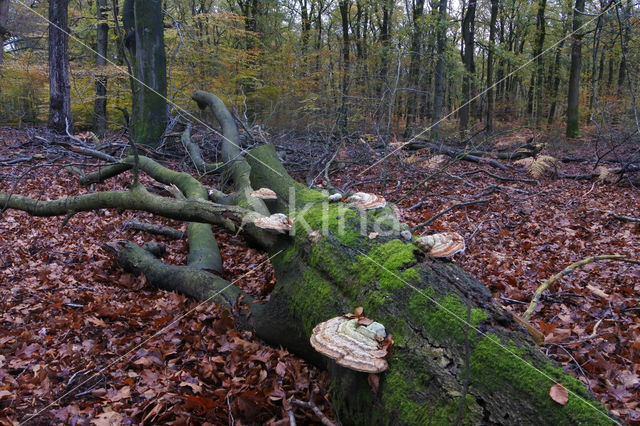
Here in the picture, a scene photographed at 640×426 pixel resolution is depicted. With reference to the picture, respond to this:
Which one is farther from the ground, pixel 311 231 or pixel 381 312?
pixel 311 231

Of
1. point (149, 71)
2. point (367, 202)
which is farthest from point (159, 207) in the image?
point (149, 71)

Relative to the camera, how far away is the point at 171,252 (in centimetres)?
573

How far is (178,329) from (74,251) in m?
3.11

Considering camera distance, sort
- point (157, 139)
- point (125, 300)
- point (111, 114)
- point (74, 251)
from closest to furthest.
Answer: point (125, 300) → point (74, 251) → point (157, 139) → point (111, 114)

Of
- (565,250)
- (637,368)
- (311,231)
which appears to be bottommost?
(637,368)

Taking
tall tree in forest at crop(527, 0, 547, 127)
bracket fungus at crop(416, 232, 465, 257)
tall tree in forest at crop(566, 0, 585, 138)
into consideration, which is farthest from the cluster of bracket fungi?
tall tree in forest at crop(527, 0, 547, 127)

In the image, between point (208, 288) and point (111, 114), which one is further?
point (111, 114)

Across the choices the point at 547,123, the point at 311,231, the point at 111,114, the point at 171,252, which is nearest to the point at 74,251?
the point at 171,252

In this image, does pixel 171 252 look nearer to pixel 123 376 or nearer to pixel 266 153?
pixel 266 153

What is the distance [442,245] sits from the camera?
245cm

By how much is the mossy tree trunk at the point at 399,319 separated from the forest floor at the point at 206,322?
0.32 meters

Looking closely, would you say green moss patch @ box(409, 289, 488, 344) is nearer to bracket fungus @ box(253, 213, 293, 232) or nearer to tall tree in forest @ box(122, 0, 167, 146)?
bracket fungus @ box(253, 213, 293, 232)

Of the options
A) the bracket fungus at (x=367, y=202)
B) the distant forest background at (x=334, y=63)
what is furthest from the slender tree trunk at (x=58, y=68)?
the bracket fungus at (x=367, y=202)

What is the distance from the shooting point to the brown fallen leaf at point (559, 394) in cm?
153
